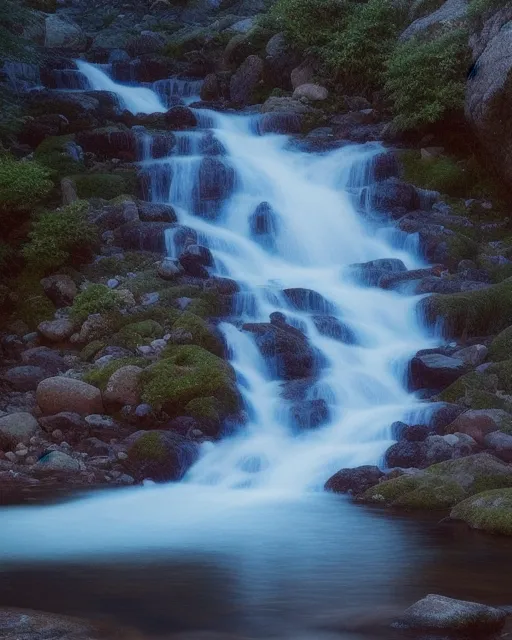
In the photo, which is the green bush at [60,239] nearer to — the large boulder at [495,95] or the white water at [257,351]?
the white water at [257,351]

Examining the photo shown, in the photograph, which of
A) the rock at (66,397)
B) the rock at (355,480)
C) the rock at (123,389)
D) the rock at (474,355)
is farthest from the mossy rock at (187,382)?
the rock at (474,355)

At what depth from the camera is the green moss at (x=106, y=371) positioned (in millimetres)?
14805

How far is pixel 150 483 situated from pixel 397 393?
16.1 feet

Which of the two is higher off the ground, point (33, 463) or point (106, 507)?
point (33, 463)

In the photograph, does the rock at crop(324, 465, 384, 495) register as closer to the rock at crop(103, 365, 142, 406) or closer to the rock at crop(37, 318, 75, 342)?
the rock at crop(103, 365, 142, 406)

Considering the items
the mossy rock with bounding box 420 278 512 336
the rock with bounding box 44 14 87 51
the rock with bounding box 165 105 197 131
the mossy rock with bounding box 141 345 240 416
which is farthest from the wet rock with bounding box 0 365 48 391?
the rock with bounding box 44 14 87 51

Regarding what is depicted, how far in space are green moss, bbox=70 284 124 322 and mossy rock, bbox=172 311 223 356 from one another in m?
1.42

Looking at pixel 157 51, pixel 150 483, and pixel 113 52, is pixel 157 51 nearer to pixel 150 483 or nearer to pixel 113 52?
pixel 113 52

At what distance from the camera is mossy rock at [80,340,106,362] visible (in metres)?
16.1

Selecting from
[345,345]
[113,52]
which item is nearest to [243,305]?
[345,345]

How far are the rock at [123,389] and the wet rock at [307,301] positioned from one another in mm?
4502

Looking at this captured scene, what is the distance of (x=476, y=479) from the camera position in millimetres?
11414

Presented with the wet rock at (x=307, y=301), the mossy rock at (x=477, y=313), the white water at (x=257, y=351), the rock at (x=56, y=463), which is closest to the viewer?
the white water at (x=257, y=351)

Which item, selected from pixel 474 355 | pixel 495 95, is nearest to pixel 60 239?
pixel 474 355
